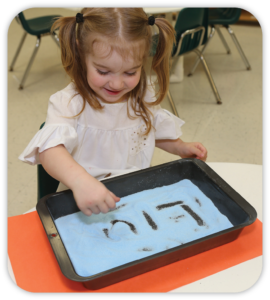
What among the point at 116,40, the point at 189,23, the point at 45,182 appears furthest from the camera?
the point at 189,23

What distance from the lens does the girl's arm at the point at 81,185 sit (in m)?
0.74

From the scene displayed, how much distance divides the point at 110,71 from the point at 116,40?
79 millimetres

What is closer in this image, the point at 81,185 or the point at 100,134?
the point at 81,185

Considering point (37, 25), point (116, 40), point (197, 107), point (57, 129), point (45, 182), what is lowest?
point (197, 107)

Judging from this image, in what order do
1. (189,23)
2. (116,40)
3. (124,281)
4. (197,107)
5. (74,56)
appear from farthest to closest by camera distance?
(197,107)
(189,23)
(74,56)
(116,40)
(124,281)

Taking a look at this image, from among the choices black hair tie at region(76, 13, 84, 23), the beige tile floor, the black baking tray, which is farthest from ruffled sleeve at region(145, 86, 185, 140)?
the beige tile floor

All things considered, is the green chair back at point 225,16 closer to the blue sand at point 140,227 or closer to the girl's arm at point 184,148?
the girl's arm at point 184,148

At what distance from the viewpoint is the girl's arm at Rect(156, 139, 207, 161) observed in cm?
106

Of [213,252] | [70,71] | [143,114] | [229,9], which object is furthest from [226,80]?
[213,252]

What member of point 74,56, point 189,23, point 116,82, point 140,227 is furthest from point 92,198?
point 189,23

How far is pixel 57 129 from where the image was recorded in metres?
0.87

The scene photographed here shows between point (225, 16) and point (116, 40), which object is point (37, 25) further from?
point (116, 40)

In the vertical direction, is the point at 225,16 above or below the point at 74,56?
below

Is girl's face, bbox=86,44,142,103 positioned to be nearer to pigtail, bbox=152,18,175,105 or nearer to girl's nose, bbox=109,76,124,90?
→ girl's nose, bbox=109,76,124,90
